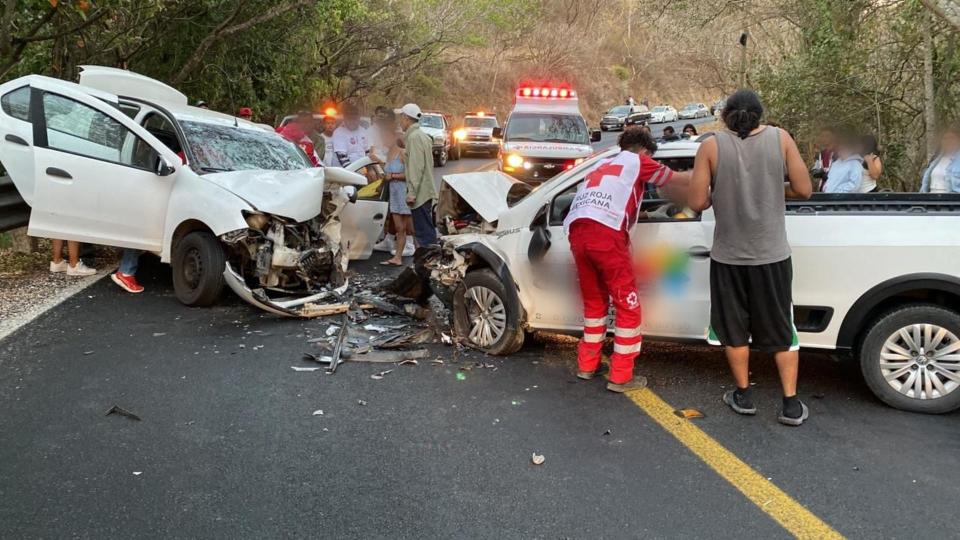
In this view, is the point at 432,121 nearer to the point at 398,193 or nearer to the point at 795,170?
the point at 398,193

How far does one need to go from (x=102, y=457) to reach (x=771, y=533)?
10.8 ft

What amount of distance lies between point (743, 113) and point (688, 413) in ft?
5.98

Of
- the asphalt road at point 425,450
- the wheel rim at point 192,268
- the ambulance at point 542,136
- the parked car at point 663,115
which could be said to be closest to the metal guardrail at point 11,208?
the wheel rim at point 192,268

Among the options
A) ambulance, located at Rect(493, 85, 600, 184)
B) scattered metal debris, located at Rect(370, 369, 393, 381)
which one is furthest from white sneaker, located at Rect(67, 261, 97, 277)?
ambulance, located at Rect(493, 85, 600, 184)

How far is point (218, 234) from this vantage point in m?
6.00

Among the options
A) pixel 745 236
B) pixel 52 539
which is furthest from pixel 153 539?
pixel 745 236

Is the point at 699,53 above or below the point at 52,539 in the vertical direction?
above

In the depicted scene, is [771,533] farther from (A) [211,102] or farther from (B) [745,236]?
(A) [211,102]

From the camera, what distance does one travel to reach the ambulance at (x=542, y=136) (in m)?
12.7

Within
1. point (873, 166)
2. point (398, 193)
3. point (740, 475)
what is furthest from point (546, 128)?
point (740, 475)

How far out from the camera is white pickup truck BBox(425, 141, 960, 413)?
4.03m

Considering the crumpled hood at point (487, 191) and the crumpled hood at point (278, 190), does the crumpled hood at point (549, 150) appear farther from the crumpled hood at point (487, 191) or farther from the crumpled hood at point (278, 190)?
the crumpled hood at point (278, 190)

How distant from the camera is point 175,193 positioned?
6398mm

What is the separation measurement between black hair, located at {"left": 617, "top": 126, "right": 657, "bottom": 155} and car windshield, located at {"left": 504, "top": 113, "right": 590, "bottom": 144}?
8884mm
